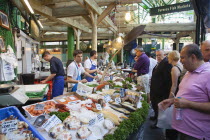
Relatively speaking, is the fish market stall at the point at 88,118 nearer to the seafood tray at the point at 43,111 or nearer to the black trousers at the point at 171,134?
the seafood tray at the point at 43,111

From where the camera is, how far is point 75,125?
6.12 ft

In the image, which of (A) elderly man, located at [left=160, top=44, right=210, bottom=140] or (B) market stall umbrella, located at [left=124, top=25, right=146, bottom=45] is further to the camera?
(B) market stall umbrella, located at [left=124, top=25, right=146, bottom=45]

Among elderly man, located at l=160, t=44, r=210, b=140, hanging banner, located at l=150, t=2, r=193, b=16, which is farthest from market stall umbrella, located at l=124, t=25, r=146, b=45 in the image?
hanging banner, located at l=150, t=2, r=193, b=16

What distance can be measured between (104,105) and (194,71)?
1.44 metres

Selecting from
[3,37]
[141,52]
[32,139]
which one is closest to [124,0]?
[141,52]

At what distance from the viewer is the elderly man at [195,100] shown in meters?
1.77

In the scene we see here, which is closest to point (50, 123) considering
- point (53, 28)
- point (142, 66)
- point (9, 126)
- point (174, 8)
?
point (9, 126)

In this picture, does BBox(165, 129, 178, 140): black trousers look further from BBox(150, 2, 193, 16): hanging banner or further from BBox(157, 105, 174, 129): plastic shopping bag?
BBox(150, 2, 193, 16): hanging banner

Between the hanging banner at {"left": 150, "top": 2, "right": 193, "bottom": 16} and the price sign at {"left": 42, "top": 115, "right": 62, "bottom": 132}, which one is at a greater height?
the hanging banner at {"left": 150, "top": 2, "right": 193, "bottom": 16}

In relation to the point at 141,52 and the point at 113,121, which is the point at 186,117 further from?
the point at 141,52

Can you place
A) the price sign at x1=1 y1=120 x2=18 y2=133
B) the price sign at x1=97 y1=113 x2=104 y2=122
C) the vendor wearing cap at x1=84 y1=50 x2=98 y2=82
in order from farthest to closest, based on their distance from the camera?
the vendor wearing cap at x1=84 y1=50 x2=98 y2=82 < the price sign at x1=97 y1=113 x2=104 y2=122 < the price sign at x1=1 y1=120 x2=18 y2=133

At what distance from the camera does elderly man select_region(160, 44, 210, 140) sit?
1.77m

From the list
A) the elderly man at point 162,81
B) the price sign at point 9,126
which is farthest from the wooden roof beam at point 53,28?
the price sign at point 9,126

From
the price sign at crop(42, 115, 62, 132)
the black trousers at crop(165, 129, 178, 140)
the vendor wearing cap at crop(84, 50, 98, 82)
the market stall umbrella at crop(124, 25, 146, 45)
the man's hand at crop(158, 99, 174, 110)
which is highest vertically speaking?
the market stall umbrella at crop(124, 25, 146, 45)
